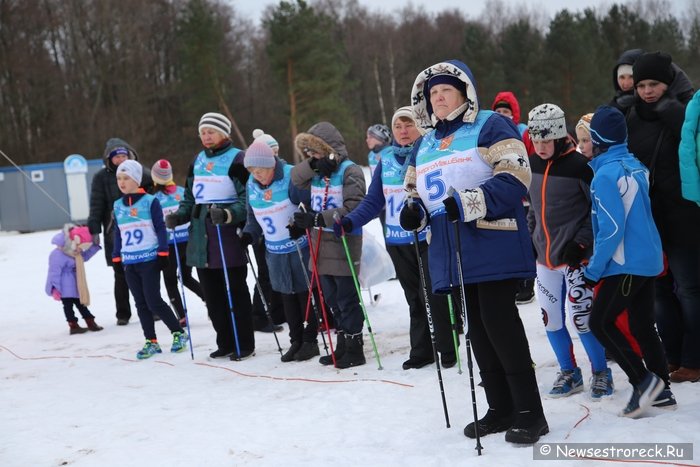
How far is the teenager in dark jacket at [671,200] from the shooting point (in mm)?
4168

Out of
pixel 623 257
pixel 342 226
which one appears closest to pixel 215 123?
pixel 342 226

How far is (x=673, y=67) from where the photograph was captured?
4406 mm

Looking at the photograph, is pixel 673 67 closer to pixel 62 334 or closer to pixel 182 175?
pixel 62 334

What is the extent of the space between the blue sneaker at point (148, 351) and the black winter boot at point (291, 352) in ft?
4.82

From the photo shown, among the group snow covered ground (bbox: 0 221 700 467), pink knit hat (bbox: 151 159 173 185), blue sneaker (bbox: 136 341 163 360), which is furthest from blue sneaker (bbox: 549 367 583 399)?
pink knit hat (bbox: 151 159 173 185)

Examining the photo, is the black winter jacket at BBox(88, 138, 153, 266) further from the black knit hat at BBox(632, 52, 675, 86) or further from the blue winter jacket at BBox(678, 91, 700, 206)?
the blue winter jacket at BBox(678, 91, 700, 206)

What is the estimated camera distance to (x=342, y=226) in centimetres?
513

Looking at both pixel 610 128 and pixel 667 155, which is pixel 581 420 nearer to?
pixel 610 128

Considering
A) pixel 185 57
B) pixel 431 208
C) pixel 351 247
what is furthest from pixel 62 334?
pixel 185 57

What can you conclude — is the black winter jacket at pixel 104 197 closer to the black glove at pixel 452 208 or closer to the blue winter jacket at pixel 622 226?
the black glove at pixel 452 208

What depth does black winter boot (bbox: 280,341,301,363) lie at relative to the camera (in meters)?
6.06

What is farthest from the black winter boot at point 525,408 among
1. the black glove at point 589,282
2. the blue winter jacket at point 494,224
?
the black glove at point 589,282

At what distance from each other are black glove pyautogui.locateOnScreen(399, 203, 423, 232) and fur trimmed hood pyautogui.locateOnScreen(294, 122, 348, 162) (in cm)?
215

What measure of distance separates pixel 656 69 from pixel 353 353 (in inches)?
118
